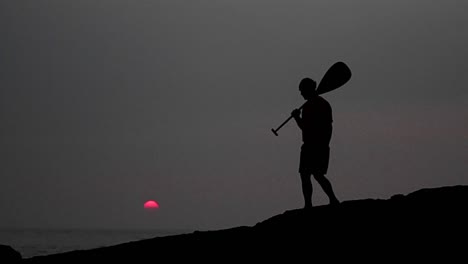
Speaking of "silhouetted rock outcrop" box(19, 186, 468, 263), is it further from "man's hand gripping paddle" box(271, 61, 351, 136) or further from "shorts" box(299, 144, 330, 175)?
"man's hand gripping paddle" box(271, 61, 351, 136)

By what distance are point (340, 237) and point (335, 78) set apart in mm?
3144

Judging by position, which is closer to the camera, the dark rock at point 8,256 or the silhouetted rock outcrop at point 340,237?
the silhouetted rock outcrop at point 340,237

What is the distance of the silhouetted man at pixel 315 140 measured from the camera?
11.8m

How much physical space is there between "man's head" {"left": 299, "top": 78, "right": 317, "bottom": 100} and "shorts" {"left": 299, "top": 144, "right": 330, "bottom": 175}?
86 cm

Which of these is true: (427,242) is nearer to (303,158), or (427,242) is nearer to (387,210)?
(387,210)

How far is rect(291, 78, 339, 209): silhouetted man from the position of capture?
11758 mm

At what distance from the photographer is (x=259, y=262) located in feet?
34.5

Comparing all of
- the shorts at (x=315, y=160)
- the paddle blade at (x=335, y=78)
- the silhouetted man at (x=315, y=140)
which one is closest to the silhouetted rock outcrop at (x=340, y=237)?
the silhouetted man at (x=315, y=140)

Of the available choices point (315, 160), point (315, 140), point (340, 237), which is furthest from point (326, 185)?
point (340, 237)

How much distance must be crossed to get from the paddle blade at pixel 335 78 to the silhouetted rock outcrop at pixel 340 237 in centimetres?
206

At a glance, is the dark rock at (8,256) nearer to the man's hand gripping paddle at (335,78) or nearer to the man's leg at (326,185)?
the man's leg at (326,185)

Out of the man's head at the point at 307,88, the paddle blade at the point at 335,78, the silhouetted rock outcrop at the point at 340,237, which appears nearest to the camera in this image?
the silhouetted rock outcrop at the point at 340,237

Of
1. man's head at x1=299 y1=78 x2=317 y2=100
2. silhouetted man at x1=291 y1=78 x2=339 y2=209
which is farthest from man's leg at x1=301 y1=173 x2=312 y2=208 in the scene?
man's head at x1=299 y1=78 x2=317 y2=100

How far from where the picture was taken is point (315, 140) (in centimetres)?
1181
